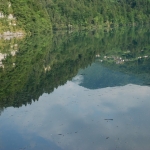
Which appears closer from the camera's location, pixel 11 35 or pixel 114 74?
pixel 114 74

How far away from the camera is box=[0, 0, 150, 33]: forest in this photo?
367 feet

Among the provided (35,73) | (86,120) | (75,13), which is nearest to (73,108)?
(86,120)

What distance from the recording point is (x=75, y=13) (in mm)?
145750

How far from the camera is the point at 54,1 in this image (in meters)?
149

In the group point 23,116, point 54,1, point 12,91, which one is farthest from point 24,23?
point 23,116

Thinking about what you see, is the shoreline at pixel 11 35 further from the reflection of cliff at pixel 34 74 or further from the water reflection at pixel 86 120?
the water reflection at pixel 86 120

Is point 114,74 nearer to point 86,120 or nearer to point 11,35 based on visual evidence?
point 86,120

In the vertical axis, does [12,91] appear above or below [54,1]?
below

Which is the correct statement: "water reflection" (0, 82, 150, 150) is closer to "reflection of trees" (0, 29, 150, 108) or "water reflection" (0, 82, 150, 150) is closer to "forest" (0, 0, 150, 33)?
"reflection of trees" (0, 29, 150, 108)

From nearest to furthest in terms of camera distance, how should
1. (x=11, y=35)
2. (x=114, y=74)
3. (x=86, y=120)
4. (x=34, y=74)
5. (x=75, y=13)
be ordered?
(x=86, y=120), (x=114, y=74), (x=34, y=74), (x=11, y=35), (x=75, y=13)

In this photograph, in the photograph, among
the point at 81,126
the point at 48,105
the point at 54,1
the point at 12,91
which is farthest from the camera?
the point at 54,1

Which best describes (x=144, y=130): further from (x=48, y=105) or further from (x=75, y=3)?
(x=75, y=3)

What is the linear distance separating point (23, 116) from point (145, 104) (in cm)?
750

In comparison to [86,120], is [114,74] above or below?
below
